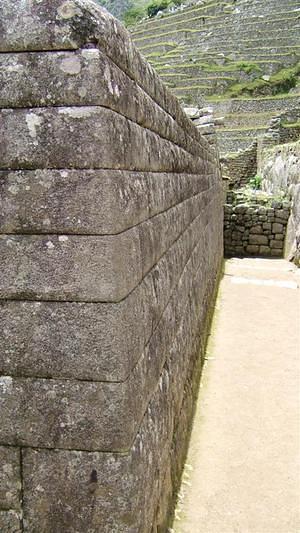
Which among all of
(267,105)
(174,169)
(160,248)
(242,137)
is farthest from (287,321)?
(267,105)

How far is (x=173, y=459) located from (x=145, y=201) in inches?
67.7

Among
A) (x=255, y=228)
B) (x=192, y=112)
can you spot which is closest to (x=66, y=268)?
(x=192, y=112)

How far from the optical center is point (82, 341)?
6.74 ft

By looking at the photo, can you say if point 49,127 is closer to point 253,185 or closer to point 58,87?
point 58,87

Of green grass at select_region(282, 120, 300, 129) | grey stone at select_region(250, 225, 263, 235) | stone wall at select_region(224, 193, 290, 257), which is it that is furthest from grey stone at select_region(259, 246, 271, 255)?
green grass at select_region(282, 120, 300, 129)

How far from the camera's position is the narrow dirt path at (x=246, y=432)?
3547 millimetres

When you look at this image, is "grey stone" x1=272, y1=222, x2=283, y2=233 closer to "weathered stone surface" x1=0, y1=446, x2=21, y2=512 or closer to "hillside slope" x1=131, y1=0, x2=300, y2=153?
"weathered stone surface" x1=0, y1=446, x2=21, y2=512

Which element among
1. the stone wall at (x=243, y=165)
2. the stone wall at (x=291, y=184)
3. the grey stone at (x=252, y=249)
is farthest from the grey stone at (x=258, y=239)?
the stone wall at (x=243, y=165)

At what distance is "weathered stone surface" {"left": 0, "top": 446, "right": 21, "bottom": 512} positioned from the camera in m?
2.16

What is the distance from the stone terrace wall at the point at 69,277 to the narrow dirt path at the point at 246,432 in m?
1.45

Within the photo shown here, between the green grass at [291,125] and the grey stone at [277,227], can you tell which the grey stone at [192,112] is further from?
the green grass at [291,125]

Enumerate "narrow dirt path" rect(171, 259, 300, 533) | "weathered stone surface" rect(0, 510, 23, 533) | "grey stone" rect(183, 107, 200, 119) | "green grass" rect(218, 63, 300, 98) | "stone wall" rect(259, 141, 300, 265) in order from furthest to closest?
"green grass" rect(218, 63, 300, 98), "stone wall" rect(259, 141, 300, 265), "grey stone" rect(183, 107, 200, 119), "narrow dirt path" rect(171, 259, 300, 533), "weathered stone surface" rect(0, 510, 23, 533)

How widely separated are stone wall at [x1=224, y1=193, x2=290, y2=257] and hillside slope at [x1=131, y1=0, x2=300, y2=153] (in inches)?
932

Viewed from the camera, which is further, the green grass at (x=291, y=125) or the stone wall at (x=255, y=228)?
the green grass at (x=291, y=125)
